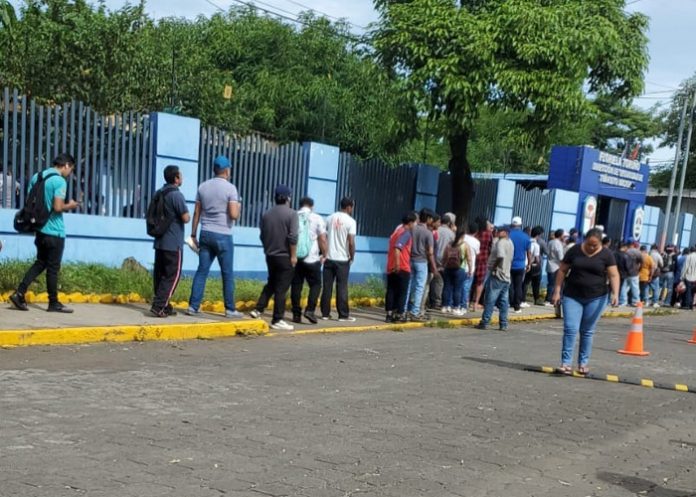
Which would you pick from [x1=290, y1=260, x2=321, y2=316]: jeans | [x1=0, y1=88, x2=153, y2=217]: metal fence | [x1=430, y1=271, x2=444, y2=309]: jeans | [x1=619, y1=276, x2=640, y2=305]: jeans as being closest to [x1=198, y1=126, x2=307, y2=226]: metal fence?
[x1=0, y1=88, x2=153, y2=217]: metal fence

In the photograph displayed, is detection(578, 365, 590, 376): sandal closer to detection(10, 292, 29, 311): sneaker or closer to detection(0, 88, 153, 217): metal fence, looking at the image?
detection(10, 292, 29, 311): sneaker

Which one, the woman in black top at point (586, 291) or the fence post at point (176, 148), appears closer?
the woman in black top at point (586, 291)

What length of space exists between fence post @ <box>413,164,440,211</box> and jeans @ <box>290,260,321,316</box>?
23.9 ft

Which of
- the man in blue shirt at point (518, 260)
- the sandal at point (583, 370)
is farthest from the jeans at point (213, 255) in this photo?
the man in blue shirt at point (518, 260)

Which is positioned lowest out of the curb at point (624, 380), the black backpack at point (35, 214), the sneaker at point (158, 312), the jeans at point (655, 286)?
the jeans at point (655, 286)

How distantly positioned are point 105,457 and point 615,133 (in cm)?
5041

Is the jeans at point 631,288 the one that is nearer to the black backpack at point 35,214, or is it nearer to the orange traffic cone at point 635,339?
the orange traffic cone at point 635,339

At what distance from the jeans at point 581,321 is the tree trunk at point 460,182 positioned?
8632 mm

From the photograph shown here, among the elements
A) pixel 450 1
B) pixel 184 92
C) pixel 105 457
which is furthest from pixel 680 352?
pixel 184 92

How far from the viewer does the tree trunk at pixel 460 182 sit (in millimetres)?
17453

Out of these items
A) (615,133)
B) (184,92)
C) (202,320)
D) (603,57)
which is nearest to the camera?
(202,320)

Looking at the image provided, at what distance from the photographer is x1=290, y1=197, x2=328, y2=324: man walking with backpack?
10844 mm

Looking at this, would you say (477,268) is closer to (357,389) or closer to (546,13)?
(546,13)

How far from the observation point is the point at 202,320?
992cm
